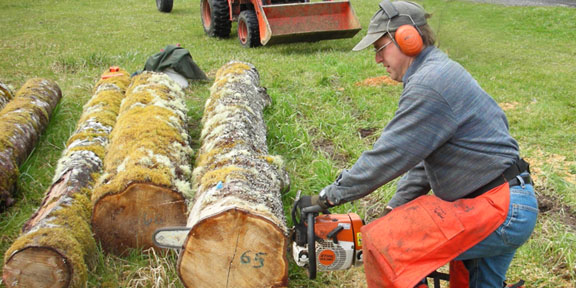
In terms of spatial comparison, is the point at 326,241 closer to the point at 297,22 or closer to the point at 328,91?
the point at 328,91

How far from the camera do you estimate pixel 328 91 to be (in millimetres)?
7043

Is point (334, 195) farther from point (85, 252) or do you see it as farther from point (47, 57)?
point (47, 57)

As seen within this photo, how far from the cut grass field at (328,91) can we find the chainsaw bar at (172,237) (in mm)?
471

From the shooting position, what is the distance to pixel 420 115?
2.19m

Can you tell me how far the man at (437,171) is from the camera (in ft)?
7.22

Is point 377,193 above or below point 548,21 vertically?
above

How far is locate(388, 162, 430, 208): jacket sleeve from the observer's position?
2.82m

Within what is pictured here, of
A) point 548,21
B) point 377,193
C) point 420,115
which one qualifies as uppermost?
point 420,115

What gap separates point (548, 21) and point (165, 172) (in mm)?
12564

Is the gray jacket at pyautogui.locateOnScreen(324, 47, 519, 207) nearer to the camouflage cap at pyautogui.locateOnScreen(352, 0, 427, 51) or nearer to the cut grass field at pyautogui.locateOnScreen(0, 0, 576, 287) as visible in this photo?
the camouflage cap at pyautogui.locateOnScreen(352, 0, 427, 51)

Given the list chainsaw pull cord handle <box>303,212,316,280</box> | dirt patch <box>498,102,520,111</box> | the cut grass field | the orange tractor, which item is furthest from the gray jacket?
the orange tractor

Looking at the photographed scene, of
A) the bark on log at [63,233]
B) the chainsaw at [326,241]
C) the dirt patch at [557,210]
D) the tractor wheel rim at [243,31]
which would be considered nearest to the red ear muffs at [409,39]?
the chainsaw at [326,241]

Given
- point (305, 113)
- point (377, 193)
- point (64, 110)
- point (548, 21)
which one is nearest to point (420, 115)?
point (377, 193)

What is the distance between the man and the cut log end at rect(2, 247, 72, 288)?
1.78 metres
